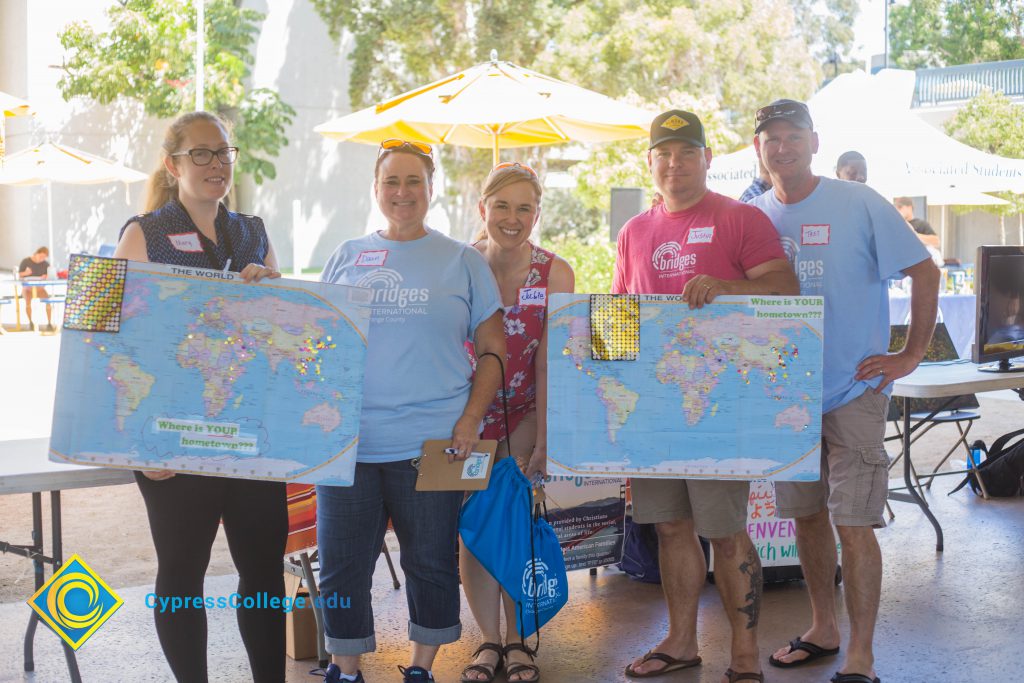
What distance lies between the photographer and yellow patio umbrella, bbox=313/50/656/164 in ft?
23.9

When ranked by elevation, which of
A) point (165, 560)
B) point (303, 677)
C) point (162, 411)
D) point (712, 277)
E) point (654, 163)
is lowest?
point (303, 677)

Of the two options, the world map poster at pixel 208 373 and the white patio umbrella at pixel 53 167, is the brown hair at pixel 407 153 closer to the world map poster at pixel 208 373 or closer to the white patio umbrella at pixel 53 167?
the world map poster at pixel 208 373

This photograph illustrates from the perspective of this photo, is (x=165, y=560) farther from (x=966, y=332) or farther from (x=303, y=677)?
(x=966, y=332)

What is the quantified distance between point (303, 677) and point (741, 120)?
23161mm

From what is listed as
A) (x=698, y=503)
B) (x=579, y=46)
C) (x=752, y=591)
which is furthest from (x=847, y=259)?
(x=579, y=46)

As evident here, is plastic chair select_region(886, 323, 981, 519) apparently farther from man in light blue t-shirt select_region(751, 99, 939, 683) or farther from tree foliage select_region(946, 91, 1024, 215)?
tree foliage select_region(946, 91, 1024, 215)

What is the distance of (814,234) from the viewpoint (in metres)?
3.41

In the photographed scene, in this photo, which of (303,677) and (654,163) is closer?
(654,163)

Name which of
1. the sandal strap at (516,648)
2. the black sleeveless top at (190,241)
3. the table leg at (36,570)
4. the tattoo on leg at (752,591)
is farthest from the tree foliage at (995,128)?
the table leg at (36,570)

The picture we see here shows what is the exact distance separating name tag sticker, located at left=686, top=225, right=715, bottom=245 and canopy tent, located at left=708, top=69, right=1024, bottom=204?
6.97 meters

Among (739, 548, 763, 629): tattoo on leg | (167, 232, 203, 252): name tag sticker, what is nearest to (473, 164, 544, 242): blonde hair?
(167, 232, 203, 252): name tag sticker

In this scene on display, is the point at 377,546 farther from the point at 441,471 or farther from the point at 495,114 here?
the point at 495,114

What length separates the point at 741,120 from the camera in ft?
82.5

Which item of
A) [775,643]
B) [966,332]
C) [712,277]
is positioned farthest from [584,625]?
[966,332]
